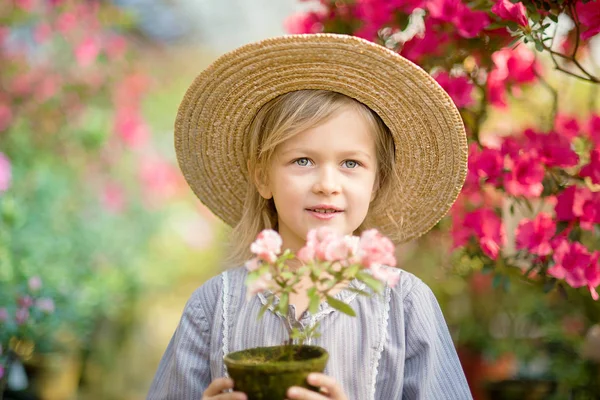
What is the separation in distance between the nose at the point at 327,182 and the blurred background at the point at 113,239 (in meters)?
0.80

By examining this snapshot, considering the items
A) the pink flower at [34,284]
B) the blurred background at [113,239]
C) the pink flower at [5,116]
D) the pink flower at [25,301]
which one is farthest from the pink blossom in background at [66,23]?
the pink flower at [25,301]

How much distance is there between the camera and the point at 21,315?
3020 mm

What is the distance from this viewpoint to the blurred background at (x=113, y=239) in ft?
9.87

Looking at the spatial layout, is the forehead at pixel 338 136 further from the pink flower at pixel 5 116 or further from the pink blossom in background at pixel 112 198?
the pink blossom in background at pixel 112 198

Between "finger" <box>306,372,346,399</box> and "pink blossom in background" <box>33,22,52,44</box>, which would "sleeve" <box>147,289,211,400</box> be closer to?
"finger" <box>306,372,346,399</box>

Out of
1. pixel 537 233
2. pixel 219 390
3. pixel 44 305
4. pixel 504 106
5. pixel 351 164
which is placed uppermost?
pixel 504 106

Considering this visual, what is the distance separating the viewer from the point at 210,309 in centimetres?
188

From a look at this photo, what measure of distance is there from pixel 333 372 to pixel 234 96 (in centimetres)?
71

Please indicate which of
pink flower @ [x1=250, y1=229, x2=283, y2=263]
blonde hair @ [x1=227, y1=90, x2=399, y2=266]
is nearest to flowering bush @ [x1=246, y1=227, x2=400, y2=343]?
pink flower @ [x1=250, y1=229, x2=283, y2=263]

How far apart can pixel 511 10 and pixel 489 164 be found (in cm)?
50

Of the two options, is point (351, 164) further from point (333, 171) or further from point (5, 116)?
point (5, 116)

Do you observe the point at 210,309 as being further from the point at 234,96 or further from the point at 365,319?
the point at 234,96

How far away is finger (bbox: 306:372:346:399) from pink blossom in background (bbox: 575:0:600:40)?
1148 mm

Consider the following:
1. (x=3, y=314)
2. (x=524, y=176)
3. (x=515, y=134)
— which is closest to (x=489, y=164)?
(x=524, y=176)
